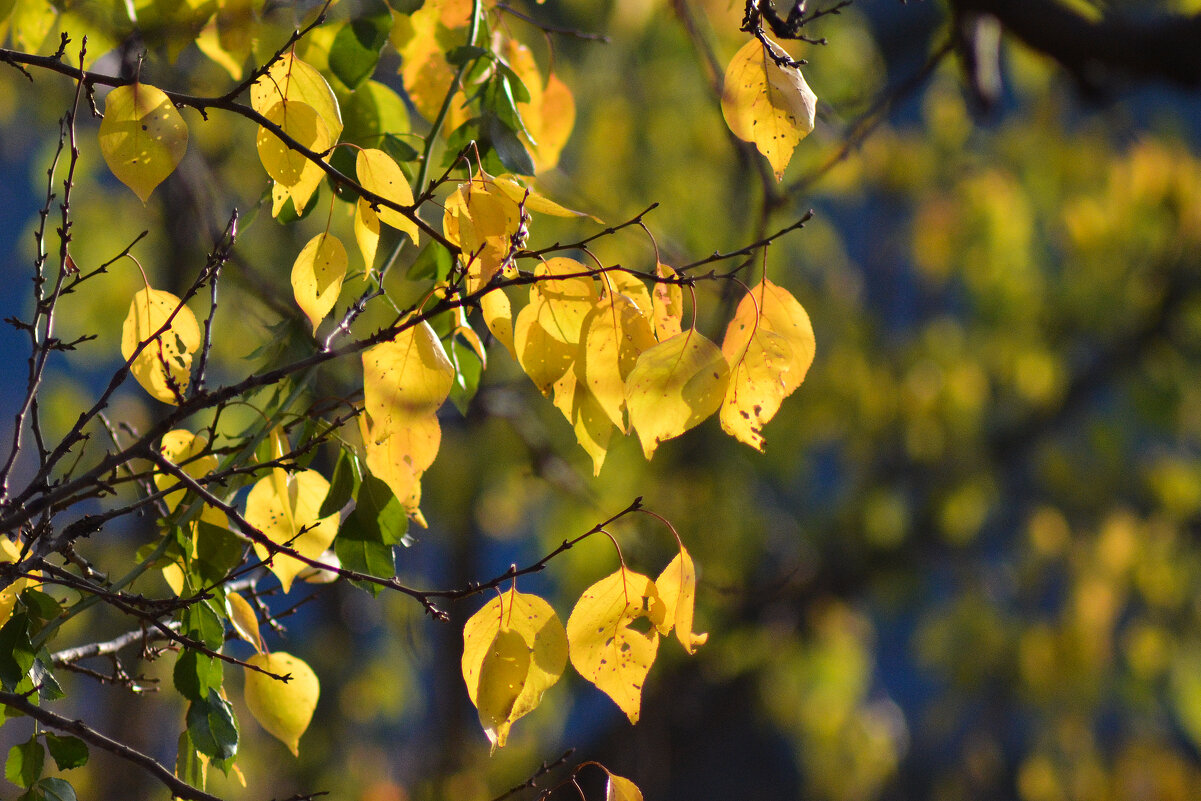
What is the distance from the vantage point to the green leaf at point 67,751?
0.51 meters

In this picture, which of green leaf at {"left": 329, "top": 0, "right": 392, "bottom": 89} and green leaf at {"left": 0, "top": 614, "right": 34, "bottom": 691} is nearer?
green leaf at {"left": 0, "top": 614, "right": 34, "bottom": 691}

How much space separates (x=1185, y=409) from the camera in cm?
250

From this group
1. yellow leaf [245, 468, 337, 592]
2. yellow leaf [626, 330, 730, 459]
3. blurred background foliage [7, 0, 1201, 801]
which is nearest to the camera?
yellow leaf [626, 330, 730, 459]

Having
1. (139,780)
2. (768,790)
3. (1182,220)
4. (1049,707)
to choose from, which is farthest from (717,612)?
(768,790)

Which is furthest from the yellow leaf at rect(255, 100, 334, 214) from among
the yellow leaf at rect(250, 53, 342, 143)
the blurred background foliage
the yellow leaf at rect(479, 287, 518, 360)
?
the blurred background foliage

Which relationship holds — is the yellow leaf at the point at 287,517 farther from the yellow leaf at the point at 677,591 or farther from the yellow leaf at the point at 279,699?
the yellow leaf at the point at 677,591

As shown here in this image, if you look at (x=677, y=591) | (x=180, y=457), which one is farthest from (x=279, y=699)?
(x=677, y=591)

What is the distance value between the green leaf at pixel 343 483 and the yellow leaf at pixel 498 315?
0.11m

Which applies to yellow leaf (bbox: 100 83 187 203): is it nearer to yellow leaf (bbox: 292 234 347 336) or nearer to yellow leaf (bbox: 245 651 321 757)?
yellow leaf (bbox: 292 234 347 336)

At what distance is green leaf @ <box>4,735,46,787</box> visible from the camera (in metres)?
0.50

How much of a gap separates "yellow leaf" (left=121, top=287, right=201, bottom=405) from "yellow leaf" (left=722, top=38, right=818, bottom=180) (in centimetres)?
32

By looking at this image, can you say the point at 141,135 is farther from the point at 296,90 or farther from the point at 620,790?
the point at 620,790

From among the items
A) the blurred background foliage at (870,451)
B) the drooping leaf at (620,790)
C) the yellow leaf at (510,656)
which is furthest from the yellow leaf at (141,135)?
the blurred background foliage at (870,451)

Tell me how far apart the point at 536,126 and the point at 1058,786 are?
8.72 feet
